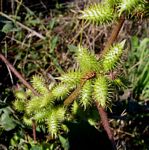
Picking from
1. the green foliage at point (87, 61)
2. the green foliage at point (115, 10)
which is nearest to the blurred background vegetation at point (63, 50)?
the green foliage at point (87, 61)

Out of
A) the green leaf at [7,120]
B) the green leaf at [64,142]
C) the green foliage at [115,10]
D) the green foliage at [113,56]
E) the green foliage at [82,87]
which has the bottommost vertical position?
the green leaf at [64,142]

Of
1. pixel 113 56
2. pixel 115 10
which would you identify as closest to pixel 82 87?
pixel 113 56

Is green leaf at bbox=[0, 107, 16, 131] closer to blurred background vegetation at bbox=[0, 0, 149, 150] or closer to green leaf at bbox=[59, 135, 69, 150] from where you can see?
green leaf at bbox=[59, 135, 69, 150]

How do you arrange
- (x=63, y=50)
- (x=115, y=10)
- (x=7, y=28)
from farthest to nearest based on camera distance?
(x=63, y=50) → (x=7, y=28) → (x=115, y=10)

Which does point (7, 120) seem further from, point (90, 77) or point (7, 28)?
point (90, 77)

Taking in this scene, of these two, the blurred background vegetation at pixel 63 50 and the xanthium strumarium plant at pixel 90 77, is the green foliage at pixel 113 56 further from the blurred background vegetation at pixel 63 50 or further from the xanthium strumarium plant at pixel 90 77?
the blurred background vegetation at pixel 63 50

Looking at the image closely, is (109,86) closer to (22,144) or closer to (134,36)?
(22,144)

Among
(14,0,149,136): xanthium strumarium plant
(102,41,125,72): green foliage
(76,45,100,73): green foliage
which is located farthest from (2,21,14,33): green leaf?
(102,41,125,72): green foliage
